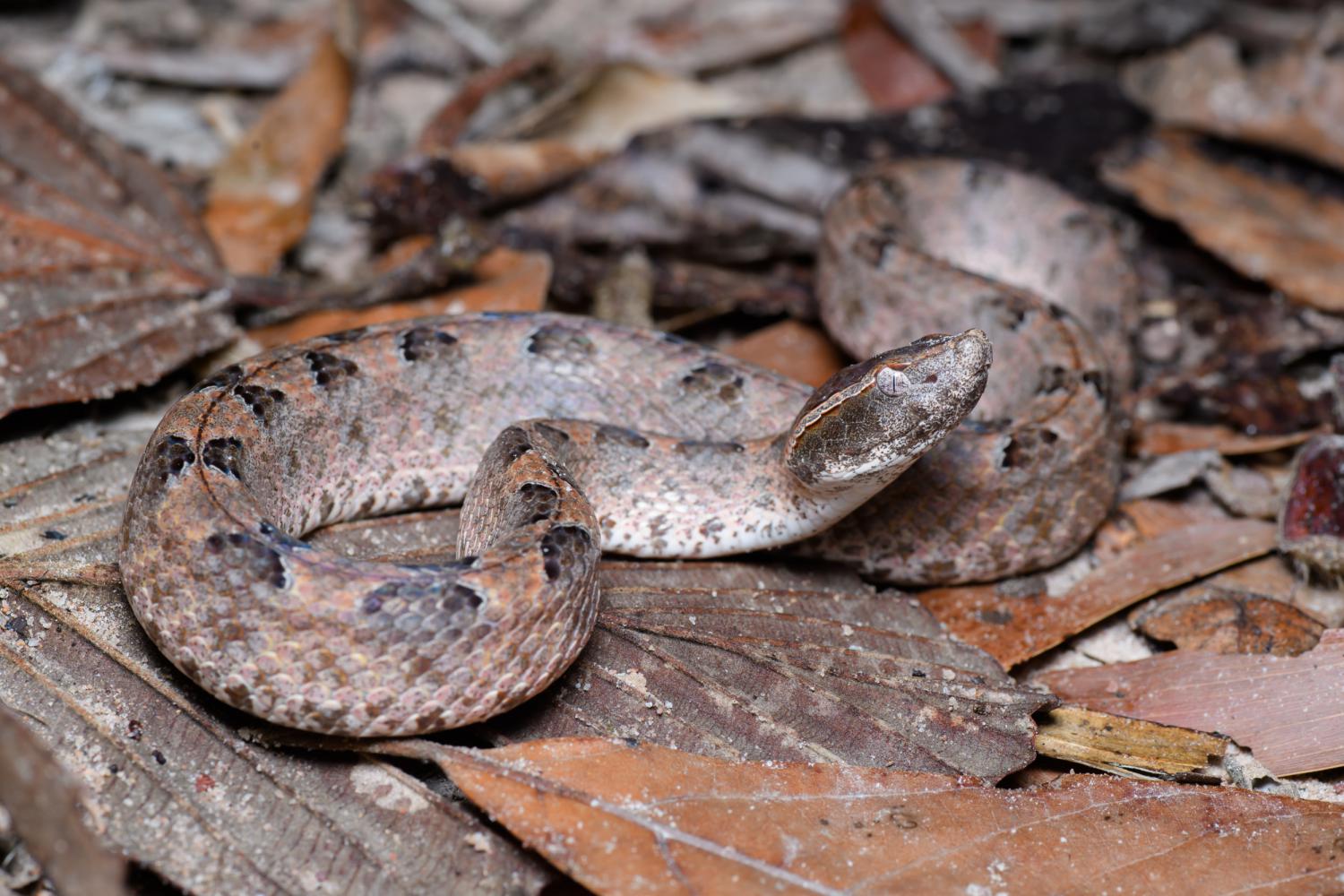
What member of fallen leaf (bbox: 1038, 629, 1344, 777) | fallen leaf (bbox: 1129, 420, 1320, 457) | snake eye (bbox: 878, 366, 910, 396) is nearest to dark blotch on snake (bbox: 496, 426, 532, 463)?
snake eye (bbox: 878, 366, 910, 396)

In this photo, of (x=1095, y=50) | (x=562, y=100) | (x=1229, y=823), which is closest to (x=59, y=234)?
(x=562, y=100)

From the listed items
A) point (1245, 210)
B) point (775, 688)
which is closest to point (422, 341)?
point (775, 688)

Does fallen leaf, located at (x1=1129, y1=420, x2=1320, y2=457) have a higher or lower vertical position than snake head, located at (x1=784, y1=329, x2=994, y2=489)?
lower

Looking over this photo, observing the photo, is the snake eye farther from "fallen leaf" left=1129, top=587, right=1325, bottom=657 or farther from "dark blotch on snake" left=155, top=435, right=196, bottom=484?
"dark blotch on snake" left=155, top=435, right=196, bottom=484

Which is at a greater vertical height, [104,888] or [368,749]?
[104,888]

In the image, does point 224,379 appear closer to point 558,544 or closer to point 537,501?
point 537,501

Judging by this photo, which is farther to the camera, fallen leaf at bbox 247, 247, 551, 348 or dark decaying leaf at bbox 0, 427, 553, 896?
fallen leaf at bbox 247, 247, 551, 348

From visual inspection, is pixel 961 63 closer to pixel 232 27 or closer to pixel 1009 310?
pixel 1009 310
